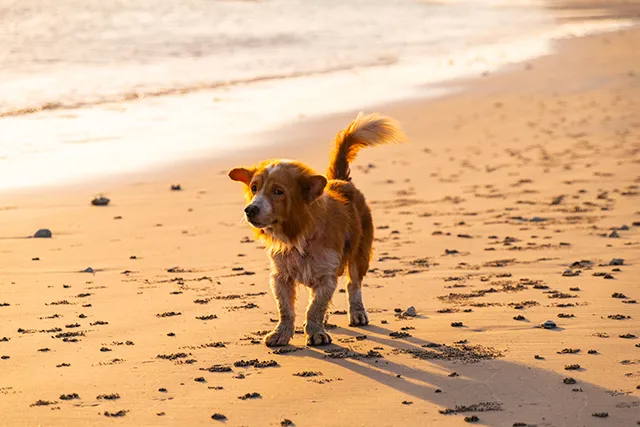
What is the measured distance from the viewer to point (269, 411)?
588 centimetres

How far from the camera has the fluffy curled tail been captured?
8.41 meters

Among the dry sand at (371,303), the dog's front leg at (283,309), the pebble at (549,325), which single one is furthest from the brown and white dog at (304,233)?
the pebble at (549,325)

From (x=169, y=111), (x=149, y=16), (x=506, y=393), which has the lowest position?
(x=506, y=393)

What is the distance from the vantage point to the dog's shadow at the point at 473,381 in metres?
5.82

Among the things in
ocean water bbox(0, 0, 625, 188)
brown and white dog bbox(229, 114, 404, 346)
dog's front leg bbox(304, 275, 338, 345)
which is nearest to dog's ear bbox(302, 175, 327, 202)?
brown and white dog bbox(229, 114, 404, 346)

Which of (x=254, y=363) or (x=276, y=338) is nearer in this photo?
(x=254, y=363)

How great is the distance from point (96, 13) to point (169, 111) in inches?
1116

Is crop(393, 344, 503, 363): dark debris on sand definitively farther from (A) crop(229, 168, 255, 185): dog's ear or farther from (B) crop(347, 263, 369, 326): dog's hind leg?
(A) crop(229, 168, 255, 185): dog's ear

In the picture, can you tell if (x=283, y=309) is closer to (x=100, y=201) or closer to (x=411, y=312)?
(x=411, y=312)

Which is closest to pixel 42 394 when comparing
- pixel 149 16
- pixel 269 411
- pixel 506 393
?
pixel 269 411

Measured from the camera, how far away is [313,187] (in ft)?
23.2

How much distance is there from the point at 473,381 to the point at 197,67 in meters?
23.5

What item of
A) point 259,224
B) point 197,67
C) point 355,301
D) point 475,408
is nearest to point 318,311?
point 355,301

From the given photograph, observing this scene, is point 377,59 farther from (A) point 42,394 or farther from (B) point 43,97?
(A) point 42,394
